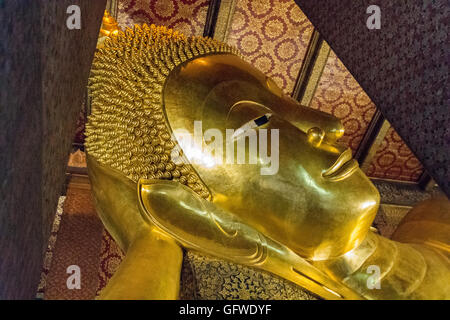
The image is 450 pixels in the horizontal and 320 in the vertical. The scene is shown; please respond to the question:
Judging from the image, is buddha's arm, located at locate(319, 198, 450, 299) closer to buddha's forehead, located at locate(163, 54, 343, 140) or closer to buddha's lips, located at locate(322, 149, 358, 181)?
buddha's lips, located at locate(322, 149, 358, 181)

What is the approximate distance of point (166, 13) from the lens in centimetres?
231

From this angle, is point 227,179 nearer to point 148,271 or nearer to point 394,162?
point 148,271

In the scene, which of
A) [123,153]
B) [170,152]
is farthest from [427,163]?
[123,153]

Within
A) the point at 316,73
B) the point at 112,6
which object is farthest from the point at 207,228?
the point at 316,73

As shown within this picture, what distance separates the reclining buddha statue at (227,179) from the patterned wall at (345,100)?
1.54m

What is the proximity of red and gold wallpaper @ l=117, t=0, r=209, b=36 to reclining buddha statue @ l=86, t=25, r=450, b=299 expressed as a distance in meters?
1.25

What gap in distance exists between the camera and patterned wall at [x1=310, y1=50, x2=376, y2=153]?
259 centimetres

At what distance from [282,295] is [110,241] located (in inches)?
53.3

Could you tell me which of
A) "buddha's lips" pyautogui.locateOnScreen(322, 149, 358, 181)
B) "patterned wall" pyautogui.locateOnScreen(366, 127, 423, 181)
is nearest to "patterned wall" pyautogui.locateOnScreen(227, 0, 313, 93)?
"patterned wall" pyautogui.locateOnScreen(366, 127, 423, 181)

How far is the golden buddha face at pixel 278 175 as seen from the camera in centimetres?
101

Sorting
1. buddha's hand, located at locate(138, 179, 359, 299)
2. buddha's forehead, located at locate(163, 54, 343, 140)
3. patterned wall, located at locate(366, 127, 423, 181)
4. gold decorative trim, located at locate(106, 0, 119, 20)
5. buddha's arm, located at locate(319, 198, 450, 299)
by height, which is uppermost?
gold decorative trim, located at locate(106, 0, 119, 20)

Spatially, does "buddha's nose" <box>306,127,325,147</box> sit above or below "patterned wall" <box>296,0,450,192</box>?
below

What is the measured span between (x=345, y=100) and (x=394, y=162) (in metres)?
0.64

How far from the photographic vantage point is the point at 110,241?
2172mm
